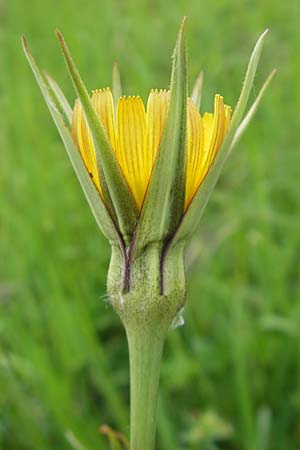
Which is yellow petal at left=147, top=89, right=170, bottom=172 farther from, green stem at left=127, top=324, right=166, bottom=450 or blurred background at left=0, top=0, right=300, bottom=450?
blurred background at left=0, top=0, right=300, bottom=450

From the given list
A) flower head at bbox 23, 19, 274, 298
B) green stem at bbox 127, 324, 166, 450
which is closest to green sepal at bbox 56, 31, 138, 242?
flower head at bbox 23, 19, 274, 298

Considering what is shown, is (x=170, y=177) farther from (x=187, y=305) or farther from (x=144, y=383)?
(x=187, y=305)

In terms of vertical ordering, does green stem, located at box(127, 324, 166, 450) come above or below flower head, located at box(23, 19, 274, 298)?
below

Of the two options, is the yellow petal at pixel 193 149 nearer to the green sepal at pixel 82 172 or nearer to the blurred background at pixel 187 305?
the green sepal at pixel 82 172

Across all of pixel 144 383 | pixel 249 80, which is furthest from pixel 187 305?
pixel 249 80

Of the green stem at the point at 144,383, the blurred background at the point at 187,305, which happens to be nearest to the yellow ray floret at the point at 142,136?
the green stem at the point at 144,383

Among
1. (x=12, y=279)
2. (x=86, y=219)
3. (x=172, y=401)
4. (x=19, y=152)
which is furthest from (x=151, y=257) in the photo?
(x=19, y=152)

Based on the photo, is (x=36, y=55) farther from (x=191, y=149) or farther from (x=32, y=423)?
(x=191, y=149)
